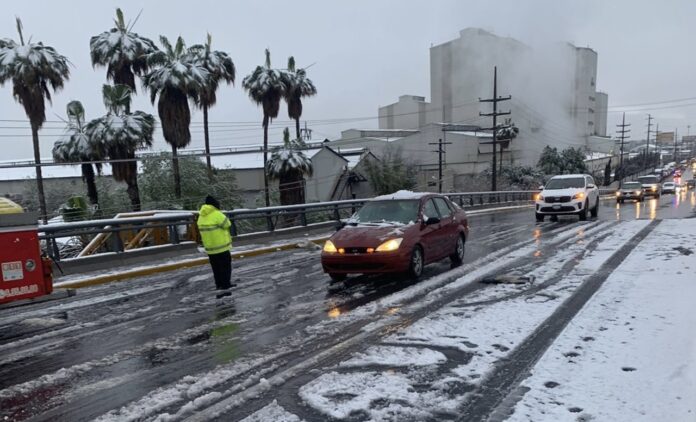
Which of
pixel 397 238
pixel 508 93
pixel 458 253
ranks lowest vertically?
pixel 458 253

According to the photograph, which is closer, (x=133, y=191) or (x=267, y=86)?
(x=133, y=191)

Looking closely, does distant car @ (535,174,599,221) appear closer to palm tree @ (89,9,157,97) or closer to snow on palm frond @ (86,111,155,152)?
snow on palm frond @ (86,111,155,152)

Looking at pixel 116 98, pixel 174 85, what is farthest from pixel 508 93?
pixel 116 98

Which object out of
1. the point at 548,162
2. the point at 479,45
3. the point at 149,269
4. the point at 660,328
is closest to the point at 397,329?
the point at 660,328

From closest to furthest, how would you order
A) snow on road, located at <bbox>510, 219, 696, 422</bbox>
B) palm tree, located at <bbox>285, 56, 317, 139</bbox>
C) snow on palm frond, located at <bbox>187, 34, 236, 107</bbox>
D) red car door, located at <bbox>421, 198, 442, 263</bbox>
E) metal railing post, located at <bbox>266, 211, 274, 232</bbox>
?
snow on road, located at <bbox>510, 219, 696, 422</bbox>, red car door, located at <bbox>421, 198, 442, 263</bbox>, metal railing post, located at <bbox>266, 211, 274, 232</bbox>, snow on palm frond, located at <bbox>187, 34, 236, 107</bbox>, palm tree, located at <bbox>285, 56, 317, 139</bbox>

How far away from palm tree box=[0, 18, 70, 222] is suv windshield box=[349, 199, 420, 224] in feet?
62.4

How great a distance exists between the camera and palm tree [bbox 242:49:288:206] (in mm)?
33406

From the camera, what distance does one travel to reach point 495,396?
4188mm

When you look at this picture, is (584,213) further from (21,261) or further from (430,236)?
(21,261)

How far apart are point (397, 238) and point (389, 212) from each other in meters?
1.23

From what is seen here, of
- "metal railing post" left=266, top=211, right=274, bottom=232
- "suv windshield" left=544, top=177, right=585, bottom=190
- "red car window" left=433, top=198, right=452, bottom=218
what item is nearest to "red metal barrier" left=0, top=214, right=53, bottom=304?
"red car window" left=433, top=198, right=452, bottom=218

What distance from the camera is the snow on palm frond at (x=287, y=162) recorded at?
30.1 metres

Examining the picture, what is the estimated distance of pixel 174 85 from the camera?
87.4ft

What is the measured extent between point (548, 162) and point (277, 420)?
6858 centimetres
